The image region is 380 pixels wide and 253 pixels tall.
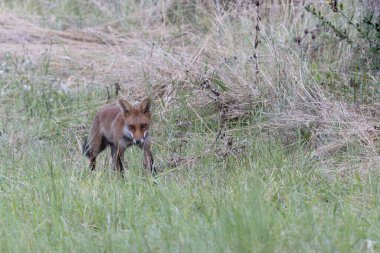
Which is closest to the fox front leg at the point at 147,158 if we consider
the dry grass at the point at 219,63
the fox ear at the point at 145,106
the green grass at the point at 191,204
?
the green grass at the point at 191,204

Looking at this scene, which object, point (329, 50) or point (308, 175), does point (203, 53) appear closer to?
point (329, 50)

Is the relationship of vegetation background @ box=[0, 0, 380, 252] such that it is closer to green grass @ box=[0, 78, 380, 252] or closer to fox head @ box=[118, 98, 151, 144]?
green grass @ box=[0, 78, 380, 252]

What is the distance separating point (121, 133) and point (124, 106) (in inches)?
9.4

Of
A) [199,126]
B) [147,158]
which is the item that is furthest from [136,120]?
[199,126]

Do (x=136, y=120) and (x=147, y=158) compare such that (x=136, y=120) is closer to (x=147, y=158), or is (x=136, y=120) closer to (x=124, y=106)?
(x=124, y=106)

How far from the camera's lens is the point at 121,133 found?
7809mm

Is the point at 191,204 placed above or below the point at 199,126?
above

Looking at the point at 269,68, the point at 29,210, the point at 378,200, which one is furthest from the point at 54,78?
the point at 378,200

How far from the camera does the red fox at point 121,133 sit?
7.61 m

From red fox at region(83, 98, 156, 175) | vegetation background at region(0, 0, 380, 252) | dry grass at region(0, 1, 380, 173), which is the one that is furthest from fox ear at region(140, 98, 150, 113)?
dry grass at region(0, 1, 380, 173)

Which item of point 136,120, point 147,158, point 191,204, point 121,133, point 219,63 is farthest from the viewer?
point 219,63

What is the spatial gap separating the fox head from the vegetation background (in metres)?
0.27

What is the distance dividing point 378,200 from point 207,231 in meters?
1.34

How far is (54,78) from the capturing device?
10.7 meters
